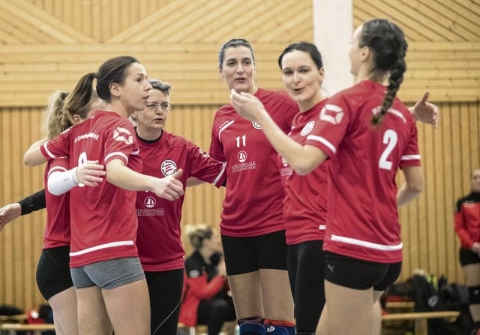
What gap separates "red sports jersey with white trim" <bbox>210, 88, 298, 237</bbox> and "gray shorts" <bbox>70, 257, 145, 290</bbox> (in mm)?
1057

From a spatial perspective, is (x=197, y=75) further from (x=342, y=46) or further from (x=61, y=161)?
(x=61, y=161)

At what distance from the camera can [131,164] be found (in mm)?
4414

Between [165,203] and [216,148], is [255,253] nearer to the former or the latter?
[165,203]

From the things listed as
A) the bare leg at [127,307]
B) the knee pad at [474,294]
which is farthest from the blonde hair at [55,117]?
the knee pad at [474,294]

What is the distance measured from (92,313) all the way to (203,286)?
506cm

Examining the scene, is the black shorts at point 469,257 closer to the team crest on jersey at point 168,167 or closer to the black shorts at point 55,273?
the team crest on jersey at point 168,167

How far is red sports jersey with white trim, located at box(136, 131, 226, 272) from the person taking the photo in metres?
5.04

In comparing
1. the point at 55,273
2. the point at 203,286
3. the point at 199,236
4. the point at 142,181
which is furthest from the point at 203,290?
the point at 142,181

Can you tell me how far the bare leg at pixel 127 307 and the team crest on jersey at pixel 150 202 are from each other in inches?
39.4

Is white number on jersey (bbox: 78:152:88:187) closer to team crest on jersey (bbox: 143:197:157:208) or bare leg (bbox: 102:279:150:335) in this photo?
bare leg (bbox: 102:279:150:335)

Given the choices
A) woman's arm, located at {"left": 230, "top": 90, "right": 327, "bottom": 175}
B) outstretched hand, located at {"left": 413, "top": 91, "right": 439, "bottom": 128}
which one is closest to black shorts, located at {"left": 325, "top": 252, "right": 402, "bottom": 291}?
woman's arm, located at {"left": 230, "top": 90, "right": 327, "bottom": 175}

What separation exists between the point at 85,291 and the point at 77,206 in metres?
0.44

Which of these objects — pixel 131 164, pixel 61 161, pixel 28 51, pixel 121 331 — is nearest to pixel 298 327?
pixel 121 331

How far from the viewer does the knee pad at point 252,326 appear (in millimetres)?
4977
